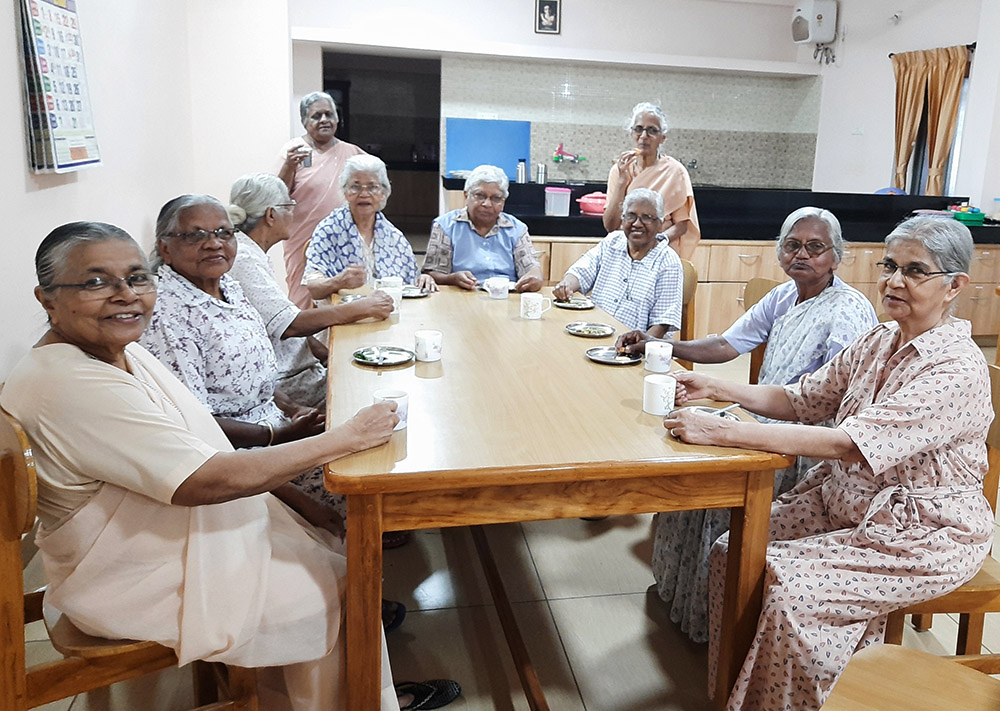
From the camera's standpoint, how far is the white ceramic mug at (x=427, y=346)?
211 cm

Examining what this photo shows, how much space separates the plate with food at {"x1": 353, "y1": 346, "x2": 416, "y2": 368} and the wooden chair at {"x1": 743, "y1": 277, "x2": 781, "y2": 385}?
4.06ft

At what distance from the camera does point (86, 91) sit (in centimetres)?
271

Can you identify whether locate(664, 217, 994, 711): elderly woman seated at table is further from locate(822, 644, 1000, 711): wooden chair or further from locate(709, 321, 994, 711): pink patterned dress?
locate(822, 644, 1000, 711): wooden chair

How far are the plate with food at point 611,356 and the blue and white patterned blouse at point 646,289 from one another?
862mm

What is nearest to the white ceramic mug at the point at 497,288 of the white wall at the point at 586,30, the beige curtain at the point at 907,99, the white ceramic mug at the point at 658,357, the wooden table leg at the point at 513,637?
the wooden table leg at the point at 513,637

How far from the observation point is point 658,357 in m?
2.05

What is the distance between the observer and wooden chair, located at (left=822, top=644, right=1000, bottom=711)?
1112mm

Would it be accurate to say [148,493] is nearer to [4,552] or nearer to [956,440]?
[4,552]

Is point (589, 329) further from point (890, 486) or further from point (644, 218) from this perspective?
point (890, 486)

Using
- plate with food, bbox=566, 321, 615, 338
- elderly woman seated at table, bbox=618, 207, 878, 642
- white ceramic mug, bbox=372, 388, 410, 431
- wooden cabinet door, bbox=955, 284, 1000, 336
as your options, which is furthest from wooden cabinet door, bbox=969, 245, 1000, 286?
white ceramic mug, bbox=372, 388, 410, 431

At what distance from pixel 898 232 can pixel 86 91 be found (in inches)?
99.1

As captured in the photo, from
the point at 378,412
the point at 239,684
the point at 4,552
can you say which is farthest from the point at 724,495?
the point at 4,552

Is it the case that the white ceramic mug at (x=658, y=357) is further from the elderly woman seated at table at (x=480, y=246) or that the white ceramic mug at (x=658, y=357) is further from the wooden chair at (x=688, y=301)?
the elderly woman seated at table at (x=480, y=246)

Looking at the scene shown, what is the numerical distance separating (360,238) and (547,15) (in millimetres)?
3823
